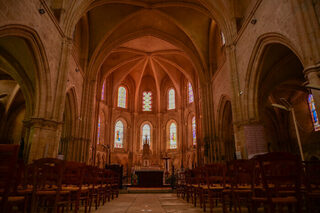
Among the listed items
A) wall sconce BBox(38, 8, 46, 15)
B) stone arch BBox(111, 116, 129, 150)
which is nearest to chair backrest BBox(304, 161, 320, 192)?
wall sconce BBox(38, 8, 46, 15)

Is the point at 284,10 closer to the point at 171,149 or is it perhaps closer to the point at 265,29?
the point at 265,29

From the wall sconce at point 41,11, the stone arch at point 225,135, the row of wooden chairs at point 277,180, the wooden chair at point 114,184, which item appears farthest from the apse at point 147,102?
the row of wooden chairs at point 277,180

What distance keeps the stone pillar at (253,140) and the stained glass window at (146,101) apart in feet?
60.8

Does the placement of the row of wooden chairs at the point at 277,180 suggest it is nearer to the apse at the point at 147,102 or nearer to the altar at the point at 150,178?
the altar at the point at 150,178

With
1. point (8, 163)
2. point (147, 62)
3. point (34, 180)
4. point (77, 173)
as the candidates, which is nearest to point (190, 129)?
point (147, 62)

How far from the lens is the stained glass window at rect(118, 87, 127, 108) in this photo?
27531 millimetres

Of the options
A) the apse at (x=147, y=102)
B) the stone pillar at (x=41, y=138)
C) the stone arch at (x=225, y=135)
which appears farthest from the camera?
the apse at (x=147, y=102)

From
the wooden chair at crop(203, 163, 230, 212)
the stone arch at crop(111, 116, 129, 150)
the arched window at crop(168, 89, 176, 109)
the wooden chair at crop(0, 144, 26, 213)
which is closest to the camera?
the wooden chair at crop(0, 144, 26, 213)

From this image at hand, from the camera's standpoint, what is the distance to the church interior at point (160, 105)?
4730 millimetres

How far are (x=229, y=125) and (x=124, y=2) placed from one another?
11711 mm

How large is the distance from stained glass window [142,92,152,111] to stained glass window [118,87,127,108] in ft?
7.75

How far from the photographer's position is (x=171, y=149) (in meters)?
26.2

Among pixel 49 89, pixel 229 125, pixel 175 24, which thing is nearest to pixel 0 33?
pixel 49 89

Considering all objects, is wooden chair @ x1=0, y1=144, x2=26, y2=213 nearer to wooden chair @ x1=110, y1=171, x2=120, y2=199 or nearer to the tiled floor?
the tiled floor
